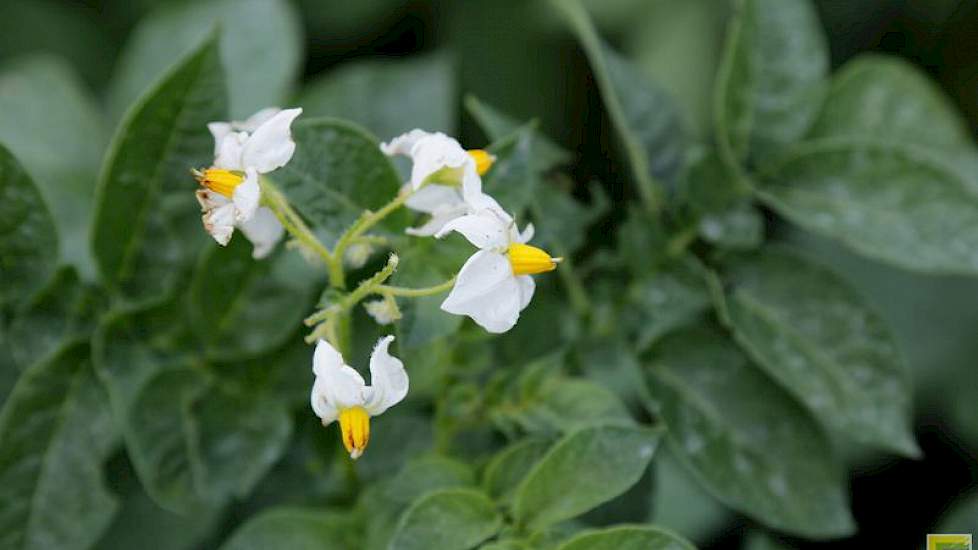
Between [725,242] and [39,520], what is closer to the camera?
[39,520]

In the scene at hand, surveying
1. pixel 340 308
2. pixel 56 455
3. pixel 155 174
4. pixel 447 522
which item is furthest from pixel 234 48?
pixel 447 522

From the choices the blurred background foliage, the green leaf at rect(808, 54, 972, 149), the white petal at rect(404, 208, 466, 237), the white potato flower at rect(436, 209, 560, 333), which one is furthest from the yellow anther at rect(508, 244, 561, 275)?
the green leaf at rect(808, 54, 972, 149)

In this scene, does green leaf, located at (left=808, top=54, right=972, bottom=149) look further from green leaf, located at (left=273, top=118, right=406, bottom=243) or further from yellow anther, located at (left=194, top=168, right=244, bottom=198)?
yellow anther, located at (left=194, top=168, right=244, bottom=198)

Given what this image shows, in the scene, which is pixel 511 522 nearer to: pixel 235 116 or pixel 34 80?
pixel 235 116

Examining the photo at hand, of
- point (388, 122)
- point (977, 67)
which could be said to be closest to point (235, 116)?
point (388, 122)

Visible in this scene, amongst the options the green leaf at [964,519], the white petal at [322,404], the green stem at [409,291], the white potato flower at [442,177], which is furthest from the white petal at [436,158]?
the green leaf at [964,519]

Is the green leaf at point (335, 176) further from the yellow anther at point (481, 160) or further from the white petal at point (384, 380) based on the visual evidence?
the white petal at point (384, 380)
